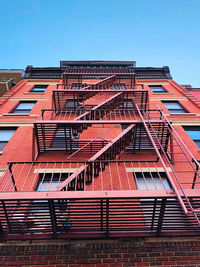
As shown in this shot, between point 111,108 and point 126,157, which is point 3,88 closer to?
point 111,108

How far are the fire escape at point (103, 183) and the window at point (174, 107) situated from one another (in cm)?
241

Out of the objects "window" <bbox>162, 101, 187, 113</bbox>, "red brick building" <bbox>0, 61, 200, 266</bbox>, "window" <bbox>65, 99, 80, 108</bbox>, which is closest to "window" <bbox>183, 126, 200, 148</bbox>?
"red brick building" <bbox>0, 61, 200, 266</bbox>

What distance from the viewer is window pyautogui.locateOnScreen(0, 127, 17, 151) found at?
10.2 m

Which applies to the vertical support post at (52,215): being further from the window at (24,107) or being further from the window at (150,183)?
the window at (24,107)

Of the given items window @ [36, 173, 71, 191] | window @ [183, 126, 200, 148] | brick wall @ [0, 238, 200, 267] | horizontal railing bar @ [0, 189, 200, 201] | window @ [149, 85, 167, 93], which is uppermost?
window @ [149, 85, 167, 93]

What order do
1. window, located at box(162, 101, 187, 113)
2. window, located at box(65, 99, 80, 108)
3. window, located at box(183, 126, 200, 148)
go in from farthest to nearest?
window, located at box(65, 99, 80, 108) < window, located at box(162, 101, 187, 113) < window, located at box(183, 126, 200, 148)

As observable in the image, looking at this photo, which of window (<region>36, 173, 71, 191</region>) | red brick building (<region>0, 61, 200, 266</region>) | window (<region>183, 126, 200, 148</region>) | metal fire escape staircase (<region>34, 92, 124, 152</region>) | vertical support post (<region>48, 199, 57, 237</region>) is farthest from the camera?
window (<region>183, 126, 200, 148</region>)

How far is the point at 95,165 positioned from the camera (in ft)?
21.6

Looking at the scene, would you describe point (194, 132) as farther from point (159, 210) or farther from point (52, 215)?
point (52, 215)

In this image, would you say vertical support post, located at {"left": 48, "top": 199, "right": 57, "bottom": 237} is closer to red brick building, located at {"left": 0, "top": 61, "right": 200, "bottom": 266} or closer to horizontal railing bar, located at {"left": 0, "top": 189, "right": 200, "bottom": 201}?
red brick building, located at {"left": 0, "top": 61, "right": 200, "bottom": 266}

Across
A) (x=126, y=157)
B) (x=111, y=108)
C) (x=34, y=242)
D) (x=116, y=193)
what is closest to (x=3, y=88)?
(x=111, y=108)

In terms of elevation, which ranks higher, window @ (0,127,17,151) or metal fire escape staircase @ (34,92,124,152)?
metal fire escape staircase @ (34,92,124,152)

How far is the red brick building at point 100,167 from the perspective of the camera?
5.04 meters

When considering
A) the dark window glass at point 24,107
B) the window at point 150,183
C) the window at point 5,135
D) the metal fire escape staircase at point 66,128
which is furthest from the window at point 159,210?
the dark window glass at point 24,107
